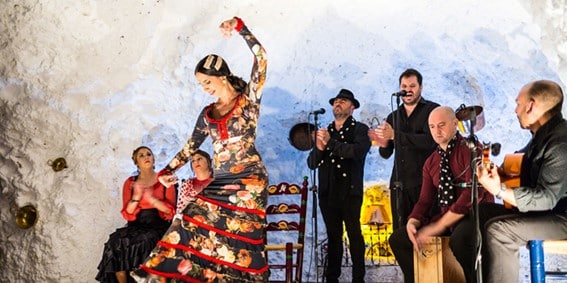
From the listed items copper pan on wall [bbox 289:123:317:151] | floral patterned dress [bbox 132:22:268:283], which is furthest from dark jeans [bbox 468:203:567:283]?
copper pan on wall [bbox 289:123:317:151]

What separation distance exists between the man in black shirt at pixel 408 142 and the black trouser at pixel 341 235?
0.30 meters

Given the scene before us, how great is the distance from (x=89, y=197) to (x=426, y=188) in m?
2.85

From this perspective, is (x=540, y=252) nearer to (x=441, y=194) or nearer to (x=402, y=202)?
(x=441, y=194)

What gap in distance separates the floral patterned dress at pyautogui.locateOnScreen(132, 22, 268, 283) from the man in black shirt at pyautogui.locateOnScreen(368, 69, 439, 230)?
1344mm

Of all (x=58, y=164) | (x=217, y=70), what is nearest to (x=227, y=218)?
(x=217, y=70)

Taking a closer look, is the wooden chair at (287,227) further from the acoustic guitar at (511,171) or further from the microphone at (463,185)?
the acoustic guitar at (511,171)

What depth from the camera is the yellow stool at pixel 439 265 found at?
13.4 ft

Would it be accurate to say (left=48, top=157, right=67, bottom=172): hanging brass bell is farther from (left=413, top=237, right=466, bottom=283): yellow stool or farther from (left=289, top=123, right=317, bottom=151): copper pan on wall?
(left=413, top=237, right=466, bottom=283): yellow stool

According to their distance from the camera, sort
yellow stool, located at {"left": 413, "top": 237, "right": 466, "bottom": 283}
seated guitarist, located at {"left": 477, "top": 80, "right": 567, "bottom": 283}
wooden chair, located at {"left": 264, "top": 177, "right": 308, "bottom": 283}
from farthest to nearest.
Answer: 1. wooden chair, located at {"left": 264, "top": 177, "right": 308, "bottom": 283}
2. yellow stool, located at {"left": 413, "top": 237, "right": 466, "bottom": 283}
3. seated guitarist, located at {"left": 477, "top": 80, "right": 567, "bottom": 283}

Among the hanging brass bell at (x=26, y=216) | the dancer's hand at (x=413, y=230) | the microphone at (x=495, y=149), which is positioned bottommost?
the dancer's hand at (x=413, y=230)

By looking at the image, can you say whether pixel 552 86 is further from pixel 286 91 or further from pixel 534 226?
pixel 286 91

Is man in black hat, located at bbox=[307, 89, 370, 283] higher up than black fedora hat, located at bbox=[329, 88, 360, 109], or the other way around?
black fedora hat, located at bbox=[329, 88, 360, 109]

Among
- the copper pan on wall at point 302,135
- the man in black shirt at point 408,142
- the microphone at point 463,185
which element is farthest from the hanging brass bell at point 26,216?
the microphone at point 463,185

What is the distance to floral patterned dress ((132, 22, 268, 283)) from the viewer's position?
3.65m
